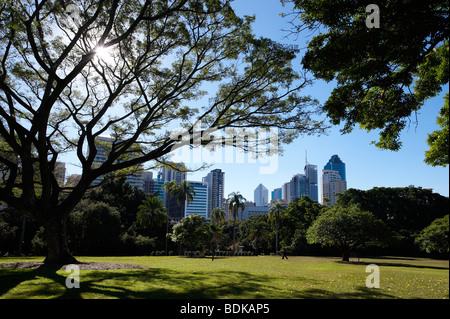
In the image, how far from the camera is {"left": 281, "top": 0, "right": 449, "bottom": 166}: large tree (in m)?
5.07

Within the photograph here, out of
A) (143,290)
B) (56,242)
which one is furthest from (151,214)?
(143,290)

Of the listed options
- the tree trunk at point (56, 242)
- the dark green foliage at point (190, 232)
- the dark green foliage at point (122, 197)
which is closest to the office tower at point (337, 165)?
the dark green foliage at point (122, 197)

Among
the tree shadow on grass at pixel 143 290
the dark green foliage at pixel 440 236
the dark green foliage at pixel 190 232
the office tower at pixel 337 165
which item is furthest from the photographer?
the office tower at pixel 337 165

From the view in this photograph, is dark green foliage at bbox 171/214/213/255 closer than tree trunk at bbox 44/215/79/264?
No

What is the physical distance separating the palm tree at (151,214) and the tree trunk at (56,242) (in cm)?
3017

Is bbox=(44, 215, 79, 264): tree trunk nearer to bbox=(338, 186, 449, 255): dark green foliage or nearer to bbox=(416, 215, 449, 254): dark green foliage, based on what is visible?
bbox=(416, 215, 449, 254): dark green foliage

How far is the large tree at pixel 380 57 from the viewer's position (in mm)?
5074

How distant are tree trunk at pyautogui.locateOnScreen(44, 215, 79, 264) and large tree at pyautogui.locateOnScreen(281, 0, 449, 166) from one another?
12.6 metres

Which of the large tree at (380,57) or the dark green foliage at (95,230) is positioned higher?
the large tree at (380,57)

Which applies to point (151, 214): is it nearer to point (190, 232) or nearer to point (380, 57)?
point (190, 232)

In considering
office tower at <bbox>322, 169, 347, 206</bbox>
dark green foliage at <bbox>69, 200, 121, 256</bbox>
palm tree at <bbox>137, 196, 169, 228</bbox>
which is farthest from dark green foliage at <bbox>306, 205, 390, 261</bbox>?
office tower at <bbox>322, 169, 347, 206</bbox>

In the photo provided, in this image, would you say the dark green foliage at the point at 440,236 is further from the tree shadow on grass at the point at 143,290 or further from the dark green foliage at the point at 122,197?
the dark green foliage at the point at 122,197

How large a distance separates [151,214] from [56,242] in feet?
101

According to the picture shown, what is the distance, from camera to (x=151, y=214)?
4288 cm
